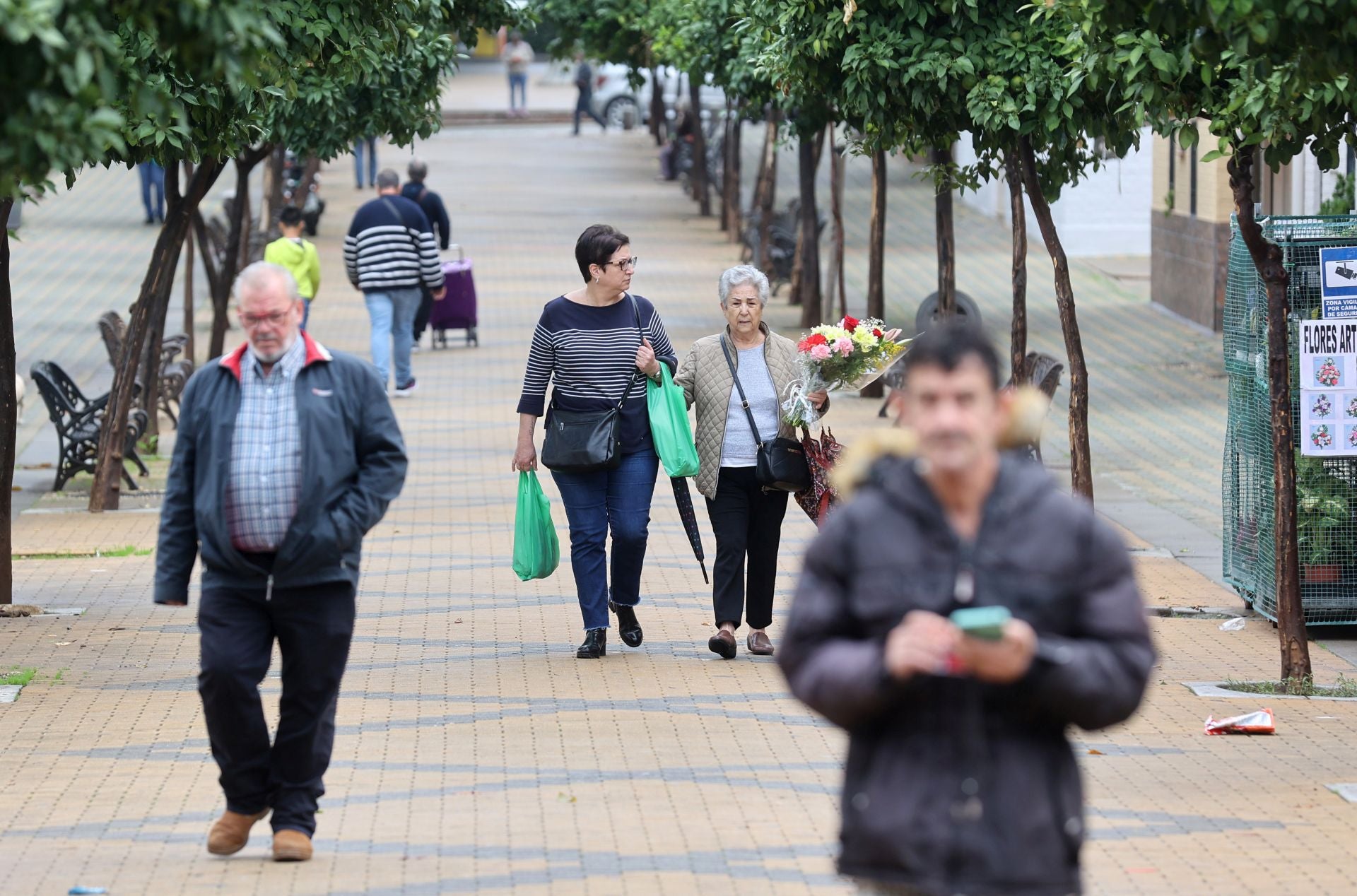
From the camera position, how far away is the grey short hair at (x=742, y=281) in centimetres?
855

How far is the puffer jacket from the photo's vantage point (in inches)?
132

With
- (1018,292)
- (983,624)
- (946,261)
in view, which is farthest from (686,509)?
(946,261)

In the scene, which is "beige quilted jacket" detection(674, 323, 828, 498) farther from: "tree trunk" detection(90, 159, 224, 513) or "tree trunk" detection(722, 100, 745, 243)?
"tree trunk" detection(722, 100, 745, 243)

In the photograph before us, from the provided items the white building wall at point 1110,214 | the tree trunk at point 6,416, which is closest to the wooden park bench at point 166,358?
the tree trunk at point 6,416

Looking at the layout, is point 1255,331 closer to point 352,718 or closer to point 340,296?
point 352,718

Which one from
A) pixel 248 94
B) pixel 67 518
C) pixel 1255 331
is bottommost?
pixel 67 518

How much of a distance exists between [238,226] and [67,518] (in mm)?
4078

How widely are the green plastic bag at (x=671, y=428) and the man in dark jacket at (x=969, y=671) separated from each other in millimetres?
5032

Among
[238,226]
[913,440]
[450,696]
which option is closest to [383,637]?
[450,696]

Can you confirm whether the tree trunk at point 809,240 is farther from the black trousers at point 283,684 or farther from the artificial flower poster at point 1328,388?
the black trousers at point 283,684

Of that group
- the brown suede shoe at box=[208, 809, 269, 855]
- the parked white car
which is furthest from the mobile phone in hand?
the parked white car

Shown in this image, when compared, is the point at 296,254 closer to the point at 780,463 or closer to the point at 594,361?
the point at 594,361

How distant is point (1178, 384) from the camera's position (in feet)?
63.3

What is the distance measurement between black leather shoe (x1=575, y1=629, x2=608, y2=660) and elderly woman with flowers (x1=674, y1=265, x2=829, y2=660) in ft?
1.59
